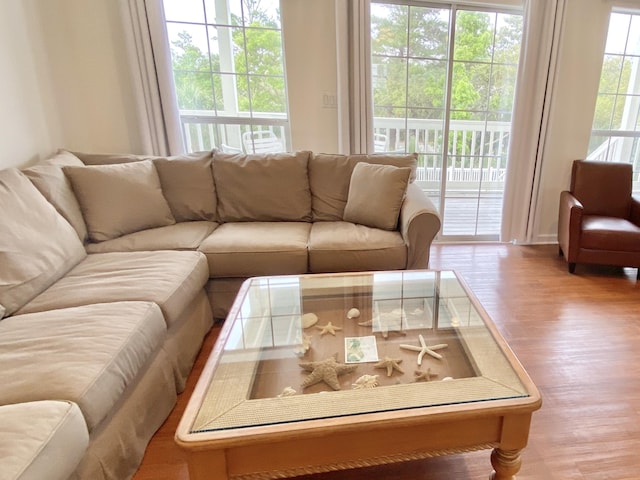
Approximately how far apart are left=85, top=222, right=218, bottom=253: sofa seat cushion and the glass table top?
0.57 m

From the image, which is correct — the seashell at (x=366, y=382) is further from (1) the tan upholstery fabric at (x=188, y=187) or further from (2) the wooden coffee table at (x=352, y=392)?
(1) the tan upholstery fabric at (x=188, y=187)

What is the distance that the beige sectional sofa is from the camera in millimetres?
1025

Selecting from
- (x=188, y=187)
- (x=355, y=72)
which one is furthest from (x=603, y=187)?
(x=188, y=187)

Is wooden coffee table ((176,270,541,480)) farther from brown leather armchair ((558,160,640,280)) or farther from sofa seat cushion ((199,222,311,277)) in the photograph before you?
brown leather armchair ((558,160,640,280))

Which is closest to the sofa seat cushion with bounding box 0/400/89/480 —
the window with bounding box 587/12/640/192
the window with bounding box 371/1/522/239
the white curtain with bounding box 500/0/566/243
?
the window with bounding box 371/1/522/239

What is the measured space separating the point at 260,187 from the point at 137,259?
916 millimetres

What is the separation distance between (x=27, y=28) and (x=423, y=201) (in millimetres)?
2786

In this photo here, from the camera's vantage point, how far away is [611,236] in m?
2.63

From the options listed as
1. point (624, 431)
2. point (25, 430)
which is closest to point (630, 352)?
point (624, 431)

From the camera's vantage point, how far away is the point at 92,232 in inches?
80.9

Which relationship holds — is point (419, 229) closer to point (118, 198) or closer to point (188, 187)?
point (188, 187)

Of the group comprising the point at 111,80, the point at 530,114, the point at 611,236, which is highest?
the point at 111,80

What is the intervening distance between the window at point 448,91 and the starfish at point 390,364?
2346mm

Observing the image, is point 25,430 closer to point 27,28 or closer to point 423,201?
point 423,201
